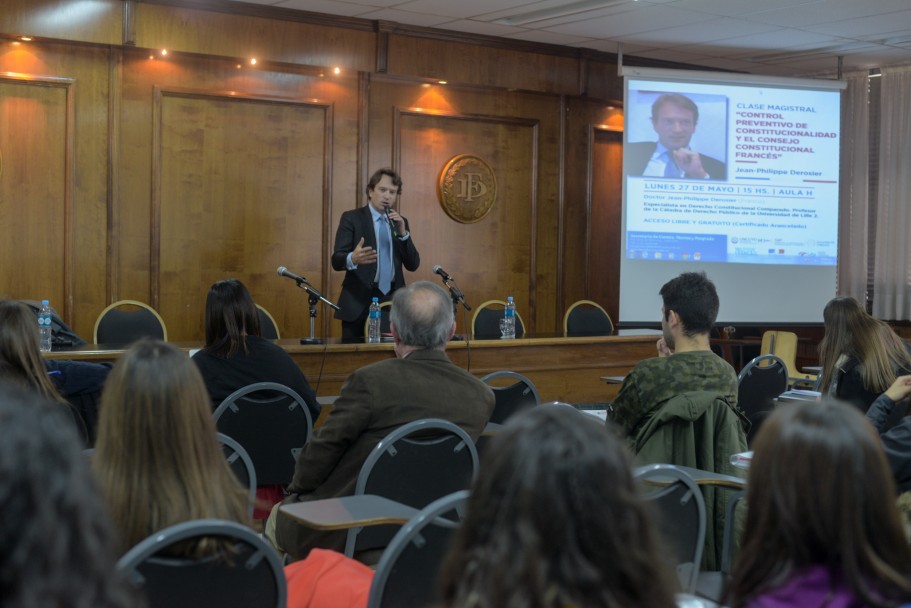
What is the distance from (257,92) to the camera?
23.6ft

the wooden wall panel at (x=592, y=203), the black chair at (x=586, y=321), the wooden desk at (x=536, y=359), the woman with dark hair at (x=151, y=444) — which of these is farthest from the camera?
the wooden wall panel at (x=592, y=203)

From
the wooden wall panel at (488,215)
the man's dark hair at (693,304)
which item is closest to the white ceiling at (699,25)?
the wooden wall panel at (488,215)

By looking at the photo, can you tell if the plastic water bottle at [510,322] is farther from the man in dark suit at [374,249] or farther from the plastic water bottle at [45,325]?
the plastic water bottle at [45,325]

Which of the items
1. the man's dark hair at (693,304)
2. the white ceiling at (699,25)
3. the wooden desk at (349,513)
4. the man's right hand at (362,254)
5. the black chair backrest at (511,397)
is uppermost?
the white ceiling at (699,25)

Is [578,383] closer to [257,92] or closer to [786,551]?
[257,92]

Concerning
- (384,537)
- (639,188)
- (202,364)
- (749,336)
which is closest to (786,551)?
(384,537)

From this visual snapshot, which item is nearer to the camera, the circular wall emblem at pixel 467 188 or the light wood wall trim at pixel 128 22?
the light wood wall trim at pixel 128 22

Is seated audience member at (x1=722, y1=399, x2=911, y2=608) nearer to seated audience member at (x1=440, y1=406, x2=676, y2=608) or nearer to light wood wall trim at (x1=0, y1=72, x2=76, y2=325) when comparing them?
seated audience member at (x1=440, y1=406, x2=676, y2=608)

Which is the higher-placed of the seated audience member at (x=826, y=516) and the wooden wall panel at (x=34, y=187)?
the wooden wall panel at (x=34, y=187)

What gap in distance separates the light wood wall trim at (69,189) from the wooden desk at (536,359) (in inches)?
52.2

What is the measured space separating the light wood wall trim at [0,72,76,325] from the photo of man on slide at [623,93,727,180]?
3987 mm

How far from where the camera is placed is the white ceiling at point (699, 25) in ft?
22.4

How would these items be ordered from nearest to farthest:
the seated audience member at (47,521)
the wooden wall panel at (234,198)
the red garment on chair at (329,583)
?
1. the seated audience member at (47,521)
2. the red garment on chair at (329,583)
3. the wooden wall panel at (234,198)

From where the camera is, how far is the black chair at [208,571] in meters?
1.63
